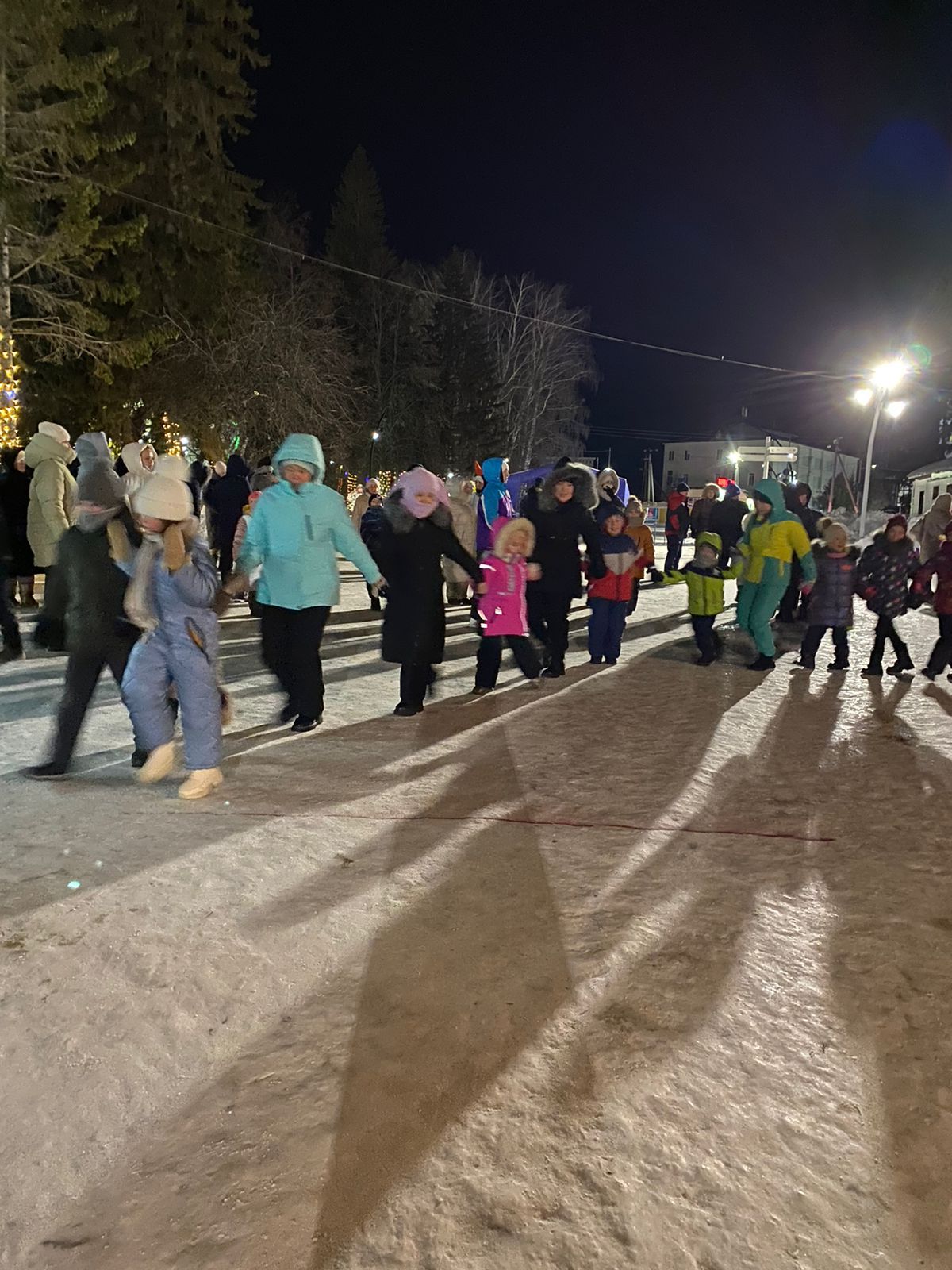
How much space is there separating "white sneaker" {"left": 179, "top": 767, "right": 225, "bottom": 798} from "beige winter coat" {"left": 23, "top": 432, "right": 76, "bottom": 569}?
5.81m

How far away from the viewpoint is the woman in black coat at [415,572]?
20.2 feet

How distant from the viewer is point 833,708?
6637 millimetres

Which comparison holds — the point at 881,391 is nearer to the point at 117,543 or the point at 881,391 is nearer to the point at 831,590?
the point at 831,590

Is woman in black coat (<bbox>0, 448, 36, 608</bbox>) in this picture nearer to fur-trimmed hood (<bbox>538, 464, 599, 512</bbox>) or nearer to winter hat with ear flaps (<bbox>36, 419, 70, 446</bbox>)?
winter hat with ear flaps (<bbox>36, 419, 70, 446</bbox>)

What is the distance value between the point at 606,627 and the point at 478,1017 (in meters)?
5.98

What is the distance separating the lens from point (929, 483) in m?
45.5

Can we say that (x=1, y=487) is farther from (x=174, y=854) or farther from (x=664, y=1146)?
(x=664, y=1146)

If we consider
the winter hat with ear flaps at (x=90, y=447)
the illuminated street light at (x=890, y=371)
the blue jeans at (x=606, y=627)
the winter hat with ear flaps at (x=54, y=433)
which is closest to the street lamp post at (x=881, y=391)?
the illuminated street light at (x=890, y=371)

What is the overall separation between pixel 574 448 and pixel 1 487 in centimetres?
3742

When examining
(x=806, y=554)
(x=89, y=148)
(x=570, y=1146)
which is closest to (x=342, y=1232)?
(x=570, y=1146)

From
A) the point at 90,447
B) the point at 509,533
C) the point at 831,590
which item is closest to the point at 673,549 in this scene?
the point at 831,590

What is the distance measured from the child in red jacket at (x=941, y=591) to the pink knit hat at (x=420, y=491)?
4607mm

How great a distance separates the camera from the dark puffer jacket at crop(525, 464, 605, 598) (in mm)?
7547

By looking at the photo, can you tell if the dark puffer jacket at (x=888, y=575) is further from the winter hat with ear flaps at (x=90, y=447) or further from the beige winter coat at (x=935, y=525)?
the winter hat with ear flaps at (x=90, y=447)
